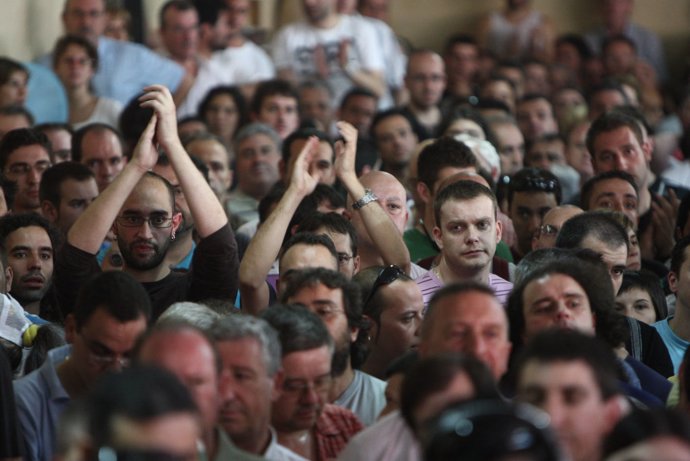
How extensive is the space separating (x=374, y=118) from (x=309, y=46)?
83.3 inches

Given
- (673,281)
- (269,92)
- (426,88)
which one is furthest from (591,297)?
(426,88)

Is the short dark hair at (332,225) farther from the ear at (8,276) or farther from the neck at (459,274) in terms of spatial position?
the ear at (8,276)

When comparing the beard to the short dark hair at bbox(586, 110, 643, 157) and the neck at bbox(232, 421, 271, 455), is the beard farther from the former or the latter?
the short dark hair at bbox(586, 110, 643, 157)

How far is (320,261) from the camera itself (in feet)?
21.2

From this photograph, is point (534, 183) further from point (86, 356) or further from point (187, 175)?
point (86, 356)

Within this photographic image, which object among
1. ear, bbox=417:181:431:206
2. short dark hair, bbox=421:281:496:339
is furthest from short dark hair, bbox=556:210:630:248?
short dark hair, bbox=421:281:496:339

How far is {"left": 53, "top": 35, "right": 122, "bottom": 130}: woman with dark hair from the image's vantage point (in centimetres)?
1064

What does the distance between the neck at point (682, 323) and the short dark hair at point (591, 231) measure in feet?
1.29

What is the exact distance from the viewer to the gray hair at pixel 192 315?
5.43 m

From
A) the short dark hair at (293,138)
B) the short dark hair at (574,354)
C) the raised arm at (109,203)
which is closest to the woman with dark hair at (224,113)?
the short dark hair at (293,138)

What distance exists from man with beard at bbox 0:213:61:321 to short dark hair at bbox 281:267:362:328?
5.10 feet

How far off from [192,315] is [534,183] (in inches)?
132

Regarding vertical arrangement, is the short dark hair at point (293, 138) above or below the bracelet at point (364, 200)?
below

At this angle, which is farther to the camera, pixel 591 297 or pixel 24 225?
pixel 24 225
